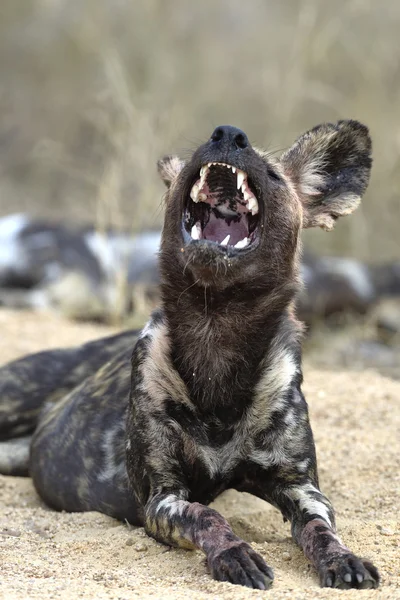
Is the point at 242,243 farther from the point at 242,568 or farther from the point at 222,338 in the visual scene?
the point at 242,568

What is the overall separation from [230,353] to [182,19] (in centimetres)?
1124

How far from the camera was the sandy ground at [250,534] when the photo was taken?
2.57 m

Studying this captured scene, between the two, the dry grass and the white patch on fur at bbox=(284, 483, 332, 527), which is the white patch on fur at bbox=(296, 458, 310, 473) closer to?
the white patch on fur at bbox=(284, 483, 332, 527)

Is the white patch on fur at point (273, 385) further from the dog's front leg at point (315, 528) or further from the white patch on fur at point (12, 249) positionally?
the white patch on fur at point (12, 249)

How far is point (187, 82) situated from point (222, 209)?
1009 centimetres

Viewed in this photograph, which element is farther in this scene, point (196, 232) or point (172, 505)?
point (196, 232)

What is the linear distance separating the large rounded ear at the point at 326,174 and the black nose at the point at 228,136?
0.66 m

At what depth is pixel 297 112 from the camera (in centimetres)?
1254

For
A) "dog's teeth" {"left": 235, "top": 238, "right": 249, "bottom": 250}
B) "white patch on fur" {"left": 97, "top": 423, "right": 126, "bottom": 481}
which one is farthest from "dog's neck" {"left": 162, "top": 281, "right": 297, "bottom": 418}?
"white patch on fur" {"left": 97, "top": 423, "right": 126, "bottom": 481}

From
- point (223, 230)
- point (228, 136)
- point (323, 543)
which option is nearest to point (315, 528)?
point (323, 543)

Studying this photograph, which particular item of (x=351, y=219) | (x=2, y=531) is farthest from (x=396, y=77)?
(x=2, y=531)

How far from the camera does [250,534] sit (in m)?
3.45

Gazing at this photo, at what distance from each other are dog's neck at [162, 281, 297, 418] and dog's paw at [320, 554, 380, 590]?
731mm

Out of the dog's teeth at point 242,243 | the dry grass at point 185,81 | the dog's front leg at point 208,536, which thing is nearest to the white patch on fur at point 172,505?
the dog's front leg at point 208,536
